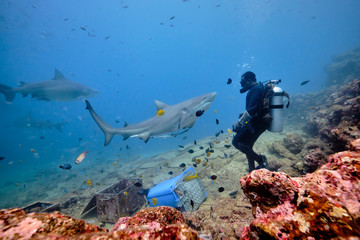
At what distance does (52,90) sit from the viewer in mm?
13164

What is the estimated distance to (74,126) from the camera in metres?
154

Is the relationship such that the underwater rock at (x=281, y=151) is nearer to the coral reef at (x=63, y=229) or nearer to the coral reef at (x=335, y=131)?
the coral reef at (x=335, y=131)

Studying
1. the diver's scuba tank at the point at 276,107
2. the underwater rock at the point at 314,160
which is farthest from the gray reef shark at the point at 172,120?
the underwater rock at the point at 314,160

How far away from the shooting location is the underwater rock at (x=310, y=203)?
1046mm

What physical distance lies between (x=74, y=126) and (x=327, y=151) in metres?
188

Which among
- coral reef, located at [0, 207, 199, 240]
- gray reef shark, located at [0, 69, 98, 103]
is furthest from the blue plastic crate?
gray reef shark, located at [0, 69, 98, 103]

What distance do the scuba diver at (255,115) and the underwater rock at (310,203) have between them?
3882 mm

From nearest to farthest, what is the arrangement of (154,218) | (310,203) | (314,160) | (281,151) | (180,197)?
1. (310,203)
2. (154,218)
3. (314,160)
4. (180,197)
5. (281,151)

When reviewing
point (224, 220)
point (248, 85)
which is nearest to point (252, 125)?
point (248, 85)

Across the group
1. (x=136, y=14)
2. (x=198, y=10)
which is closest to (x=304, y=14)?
(x=198, y=10)

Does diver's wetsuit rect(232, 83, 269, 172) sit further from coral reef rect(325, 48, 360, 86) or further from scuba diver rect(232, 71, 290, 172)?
coral reef rect(325, 48, 360, 86)

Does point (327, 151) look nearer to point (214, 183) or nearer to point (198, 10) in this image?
point (214, 183)

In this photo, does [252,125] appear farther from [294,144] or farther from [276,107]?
[294,144]

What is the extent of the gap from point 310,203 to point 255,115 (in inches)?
183
